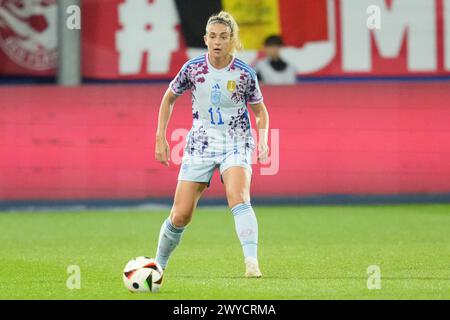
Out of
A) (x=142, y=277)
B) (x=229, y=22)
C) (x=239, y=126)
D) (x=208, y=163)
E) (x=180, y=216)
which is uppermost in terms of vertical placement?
(x=229, y=22)

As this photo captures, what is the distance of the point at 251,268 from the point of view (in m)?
9.62

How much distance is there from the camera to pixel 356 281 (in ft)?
31.0

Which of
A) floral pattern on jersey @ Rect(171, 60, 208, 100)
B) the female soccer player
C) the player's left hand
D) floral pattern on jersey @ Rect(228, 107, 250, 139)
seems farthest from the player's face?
the player's left hand

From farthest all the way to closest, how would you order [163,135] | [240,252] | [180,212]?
→ [240,252]
[163,135]
[180,212]

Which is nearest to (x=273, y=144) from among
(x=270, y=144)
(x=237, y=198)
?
(x=270, y=144)

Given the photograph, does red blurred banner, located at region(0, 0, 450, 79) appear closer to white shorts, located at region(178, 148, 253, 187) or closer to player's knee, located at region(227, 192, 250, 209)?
white shorts, located at region(178, 148, 253, 187)

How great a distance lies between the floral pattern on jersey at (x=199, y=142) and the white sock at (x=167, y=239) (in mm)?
538

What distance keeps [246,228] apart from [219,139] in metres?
0.68

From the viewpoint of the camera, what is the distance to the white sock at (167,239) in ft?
31.4

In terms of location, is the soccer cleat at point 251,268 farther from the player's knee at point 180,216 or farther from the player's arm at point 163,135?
the player's arm at point 163,135

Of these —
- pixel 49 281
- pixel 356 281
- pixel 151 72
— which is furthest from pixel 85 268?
pixel 151 72

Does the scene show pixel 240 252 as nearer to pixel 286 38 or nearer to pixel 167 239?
pixel 167 239

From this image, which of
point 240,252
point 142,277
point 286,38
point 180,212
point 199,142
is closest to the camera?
point 142,277

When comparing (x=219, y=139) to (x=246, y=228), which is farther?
(x=219, y=139)
